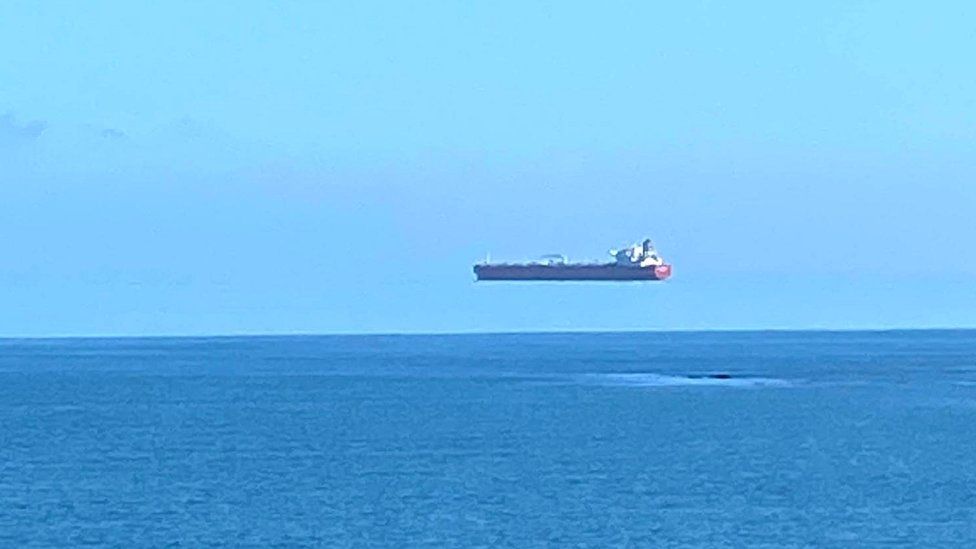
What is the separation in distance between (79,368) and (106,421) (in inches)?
3190

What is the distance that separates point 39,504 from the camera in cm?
5097

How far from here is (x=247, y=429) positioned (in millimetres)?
75625

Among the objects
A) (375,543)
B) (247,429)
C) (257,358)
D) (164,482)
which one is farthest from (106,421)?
(257,358)

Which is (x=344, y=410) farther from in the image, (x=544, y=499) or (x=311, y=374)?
(x=311, y=374)

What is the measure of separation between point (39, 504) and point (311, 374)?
284ft

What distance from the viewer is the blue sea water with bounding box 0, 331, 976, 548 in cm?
4612

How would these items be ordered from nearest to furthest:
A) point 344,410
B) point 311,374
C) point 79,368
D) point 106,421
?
1. point 106,421
2. point 344,410
3. point 311,374
4. point 79,368

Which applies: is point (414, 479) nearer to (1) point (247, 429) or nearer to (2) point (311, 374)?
(1) point (247, 429)

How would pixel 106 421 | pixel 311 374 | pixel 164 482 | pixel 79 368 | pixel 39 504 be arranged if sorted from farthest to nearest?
pixel 79 368, pixel 311 374, pixel 106 421, pixel 164 482, pixel 39 504

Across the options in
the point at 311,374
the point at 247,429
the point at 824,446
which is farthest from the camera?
the point at 311,374

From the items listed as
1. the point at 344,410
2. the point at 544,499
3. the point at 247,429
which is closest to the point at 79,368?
the point at 344,410

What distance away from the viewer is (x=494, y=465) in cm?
6003

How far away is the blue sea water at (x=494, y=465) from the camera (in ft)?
151

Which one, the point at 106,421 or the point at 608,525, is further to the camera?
the point at 106,421
